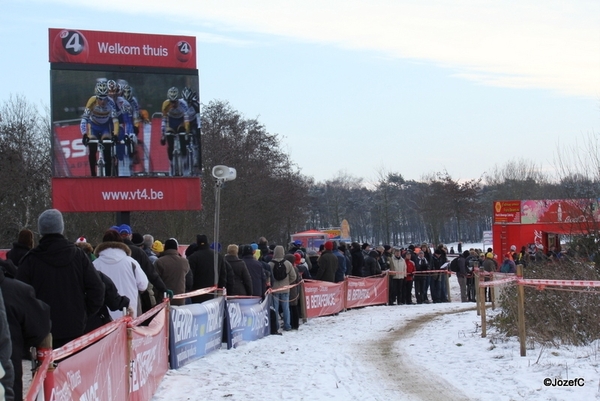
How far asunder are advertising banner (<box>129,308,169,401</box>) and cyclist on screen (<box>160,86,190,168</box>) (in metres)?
8.62

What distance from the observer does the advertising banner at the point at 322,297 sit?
19203 millimetres

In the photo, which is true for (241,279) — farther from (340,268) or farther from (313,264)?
(313,264)

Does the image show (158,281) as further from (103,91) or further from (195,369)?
(103,91)

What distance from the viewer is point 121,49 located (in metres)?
18.4

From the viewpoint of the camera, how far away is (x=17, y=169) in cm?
3872

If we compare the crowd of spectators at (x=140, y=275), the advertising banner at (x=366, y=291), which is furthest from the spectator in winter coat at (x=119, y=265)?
the advertising banner at (x=366, y=291)

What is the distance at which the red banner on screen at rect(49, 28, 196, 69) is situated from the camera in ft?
59.0

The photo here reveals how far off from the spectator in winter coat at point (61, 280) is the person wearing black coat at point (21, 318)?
1646 millimetres

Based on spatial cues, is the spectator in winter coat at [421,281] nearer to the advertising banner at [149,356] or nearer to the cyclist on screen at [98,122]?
the cyclist on screen at [98,122]

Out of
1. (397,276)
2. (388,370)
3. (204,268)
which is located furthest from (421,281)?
(388,370)

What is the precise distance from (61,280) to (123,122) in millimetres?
11582

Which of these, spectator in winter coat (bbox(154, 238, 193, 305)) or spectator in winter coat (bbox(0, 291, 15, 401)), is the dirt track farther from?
spectator in winter coat (bbox(0, 291, 15, 401))

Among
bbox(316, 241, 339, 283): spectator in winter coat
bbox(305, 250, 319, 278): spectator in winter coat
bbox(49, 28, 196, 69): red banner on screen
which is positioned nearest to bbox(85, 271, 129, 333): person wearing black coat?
bbox(49, 28, 196, 69): red banner on screen

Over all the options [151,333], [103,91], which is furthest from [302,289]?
[151,333]
